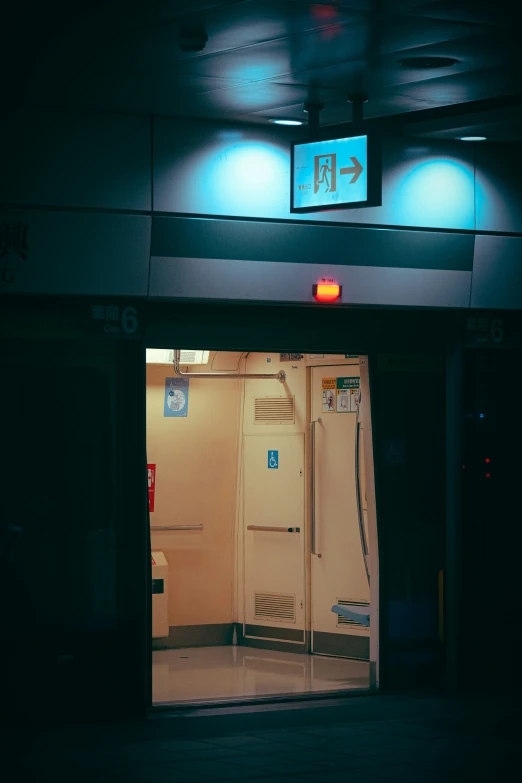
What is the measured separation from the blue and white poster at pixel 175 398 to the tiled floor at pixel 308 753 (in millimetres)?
3402

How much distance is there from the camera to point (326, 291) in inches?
296

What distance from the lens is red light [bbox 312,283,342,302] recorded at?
296 inches

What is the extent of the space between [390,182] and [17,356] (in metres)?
2.84

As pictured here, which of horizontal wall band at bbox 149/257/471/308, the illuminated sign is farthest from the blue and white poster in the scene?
the illuminated sign

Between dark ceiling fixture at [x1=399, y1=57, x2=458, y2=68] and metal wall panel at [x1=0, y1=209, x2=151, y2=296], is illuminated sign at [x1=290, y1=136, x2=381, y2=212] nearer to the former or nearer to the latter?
dark ceiling fixture at [x1=399, y1=57, x2=458, y2=68]

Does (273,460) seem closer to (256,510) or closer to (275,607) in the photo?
(256,510)

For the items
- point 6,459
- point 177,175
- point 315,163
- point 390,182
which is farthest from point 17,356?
point 390,182

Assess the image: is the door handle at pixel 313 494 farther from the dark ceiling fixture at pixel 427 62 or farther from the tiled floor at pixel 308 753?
the dark ceiling fixture at pixel 427 62

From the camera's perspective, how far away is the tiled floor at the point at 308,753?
19.0 feet

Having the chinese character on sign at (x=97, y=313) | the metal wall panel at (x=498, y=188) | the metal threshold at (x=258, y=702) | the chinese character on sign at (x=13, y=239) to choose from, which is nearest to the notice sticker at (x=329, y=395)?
the metal wall panel at (x=498, y=188)

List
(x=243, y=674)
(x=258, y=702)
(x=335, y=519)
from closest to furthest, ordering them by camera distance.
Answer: (x=258, y=702) < (x=243, y=674) < (x=335, y=519)

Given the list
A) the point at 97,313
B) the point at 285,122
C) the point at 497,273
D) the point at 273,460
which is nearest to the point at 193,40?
the point at 285,122

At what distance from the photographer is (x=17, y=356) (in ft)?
23.0

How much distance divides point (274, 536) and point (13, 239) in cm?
399
